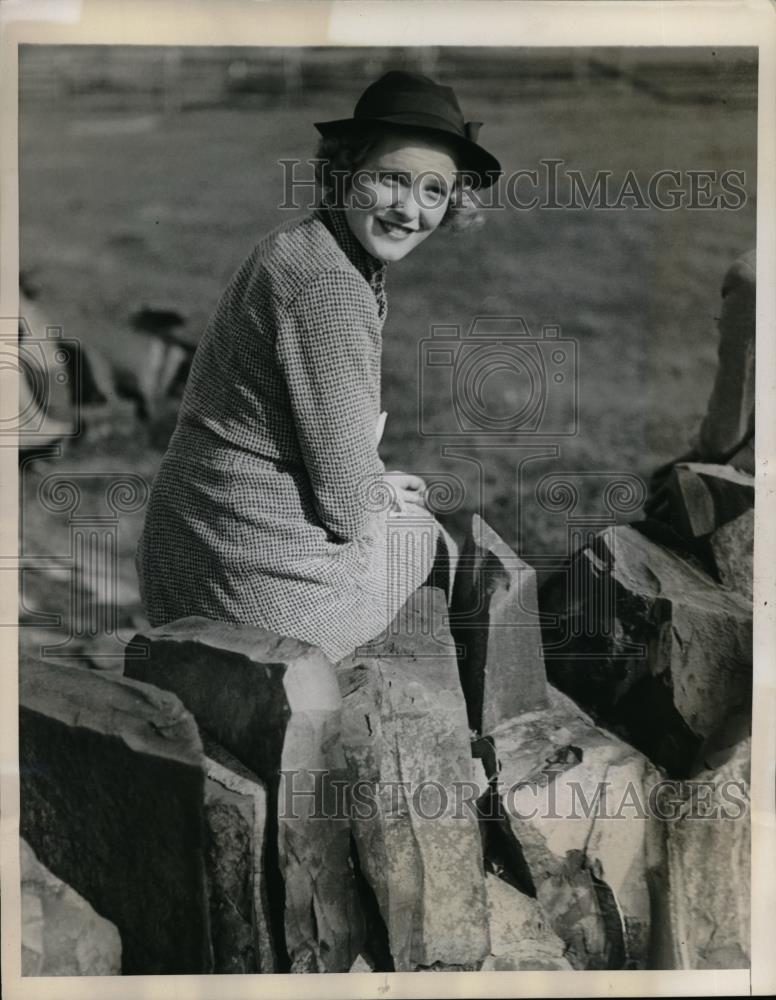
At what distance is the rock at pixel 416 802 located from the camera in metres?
3.08

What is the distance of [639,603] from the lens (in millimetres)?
3273

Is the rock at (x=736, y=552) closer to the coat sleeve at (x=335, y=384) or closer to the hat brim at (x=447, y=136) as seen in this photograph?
the coat sleeve at (x=335, y=384)

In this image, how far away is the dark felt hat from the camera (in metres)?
3.06

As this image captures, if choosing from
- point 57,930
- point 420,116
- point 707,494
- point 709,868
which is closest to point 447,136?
point 420,116

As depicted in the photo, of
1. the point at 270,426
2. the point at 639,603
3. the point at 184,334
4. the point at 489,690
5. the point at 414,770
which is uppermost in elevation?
the point at 184,334

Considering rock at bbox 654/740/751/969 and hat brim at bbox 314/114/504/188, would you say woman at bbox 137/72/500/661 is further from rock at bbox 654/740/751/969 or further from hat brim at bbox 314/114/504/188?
rock at bbox 654/740/751/969

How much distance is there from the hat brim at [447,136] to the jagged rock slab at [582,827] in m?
1.60

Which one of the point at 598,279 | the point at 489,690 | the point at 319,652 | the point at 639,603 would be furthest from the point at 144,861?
the point at 598,279

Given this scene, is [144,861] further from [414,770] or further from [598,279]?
[598,279]

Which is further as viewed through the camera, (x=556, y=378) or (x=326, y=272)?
(x=556, y=378)

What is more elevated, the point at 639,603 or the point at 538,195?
the point at 538,195

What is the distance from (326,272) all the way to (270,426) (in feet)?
1.51

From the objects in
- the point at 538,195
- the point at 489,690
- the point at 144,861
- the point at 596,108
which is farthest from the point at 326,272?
the point at 144,861

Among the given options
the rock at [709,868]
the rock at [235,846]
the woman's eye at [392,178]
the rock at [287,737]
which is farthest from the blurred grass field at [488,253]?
the rock at [709,868]
